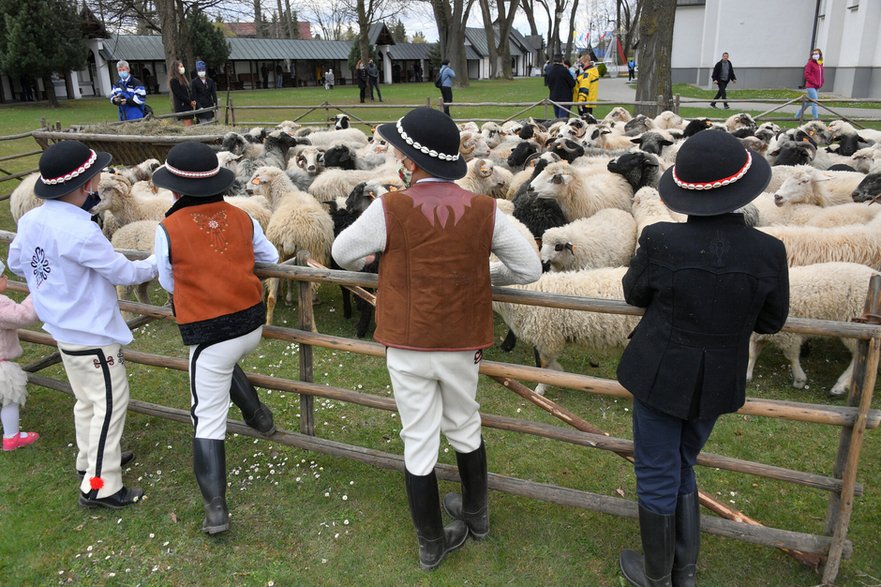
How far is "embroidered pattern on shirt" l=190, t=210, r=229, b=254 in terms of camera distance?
3154 millimetres

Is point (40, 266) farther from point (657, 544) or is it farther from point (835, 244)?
point (835, 244)

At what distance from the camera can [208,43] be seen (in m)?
43.9

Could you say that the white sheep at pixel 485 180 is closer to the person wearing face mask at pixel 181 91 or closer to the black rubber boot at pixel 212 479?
the black rubber boot at pixel 212 479

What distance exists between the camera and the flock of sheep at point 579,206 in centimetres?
516

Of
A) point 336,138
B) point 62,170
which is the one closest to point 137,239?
point 62,170

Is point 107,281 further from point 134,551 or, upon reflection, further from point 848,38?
point 848,38

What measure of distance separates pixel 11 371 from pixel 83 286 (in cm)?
131

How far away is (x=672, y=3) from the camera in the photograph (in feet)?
53.4

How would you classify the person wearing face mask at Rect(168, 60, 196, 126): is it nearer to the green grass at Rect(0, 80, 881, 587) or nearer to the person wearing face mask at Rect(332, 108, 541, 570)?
the green grass at Rect(0, 80, 881, 587)

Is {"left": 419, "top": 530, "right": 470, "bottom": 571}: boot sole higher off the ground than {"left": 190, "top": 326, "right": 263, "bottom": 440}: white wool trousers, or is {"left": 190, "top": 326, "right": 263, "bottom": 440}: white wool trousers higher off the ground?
{"left": 190, "top": 326, "right": 263, "bottom": 440}: white wool trousers

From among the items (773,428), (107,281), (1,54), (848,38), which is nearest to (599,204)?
(773,428)

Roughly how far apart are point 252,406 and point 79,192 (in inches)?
58.9

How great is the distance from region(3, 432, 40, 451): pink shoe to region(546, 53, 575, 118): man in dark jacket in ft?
47.4

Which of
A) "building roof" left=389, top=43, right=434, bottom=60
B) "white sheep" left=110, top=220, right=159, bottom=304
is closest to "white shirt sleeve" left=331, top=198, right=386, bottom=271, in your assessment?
"white sheep" left=110, top=220, right=159, bottom=304
